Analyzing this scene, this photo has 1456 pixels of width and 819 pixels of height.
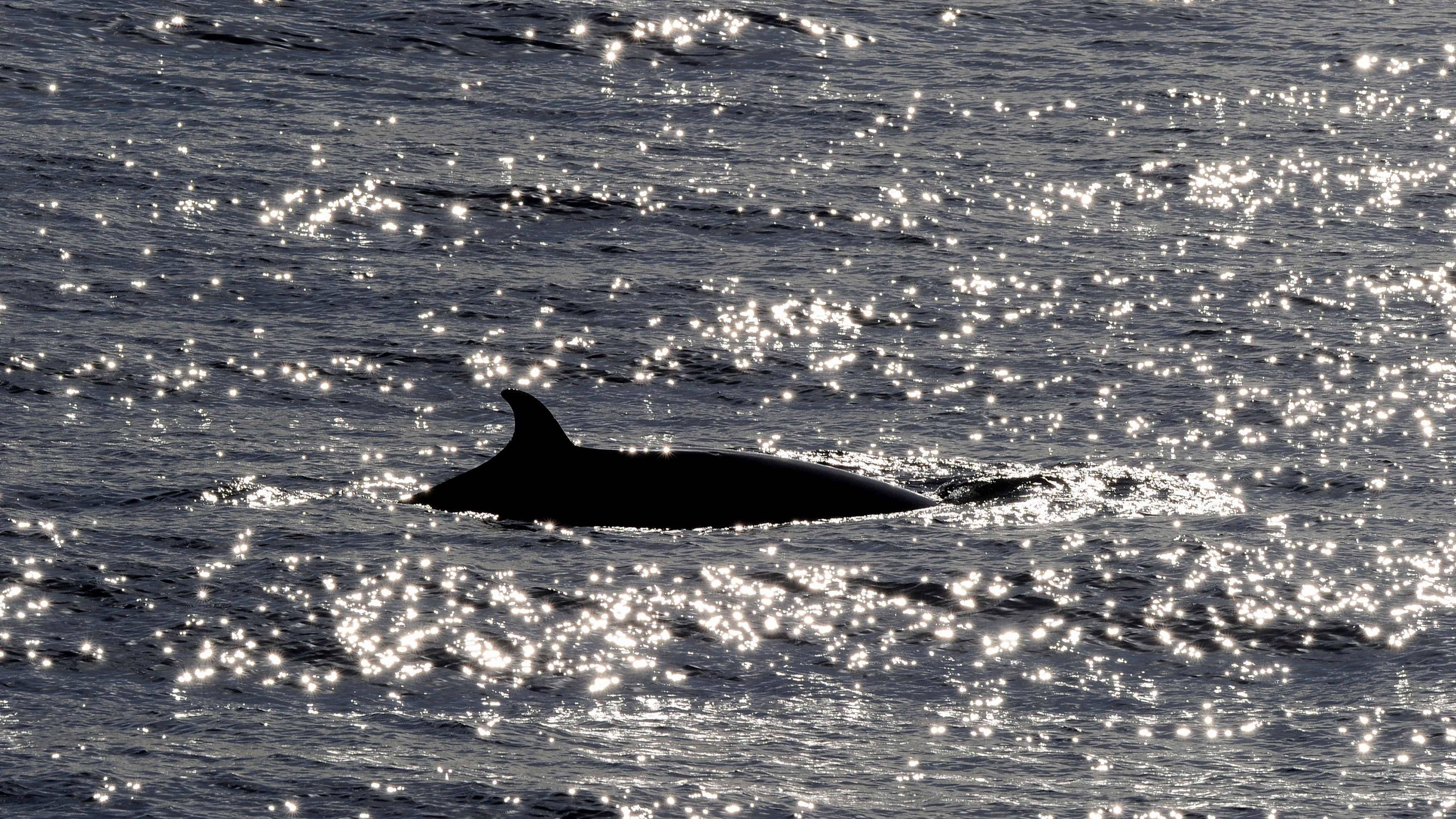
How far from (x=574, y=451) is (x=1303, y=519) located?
4007 millimetres

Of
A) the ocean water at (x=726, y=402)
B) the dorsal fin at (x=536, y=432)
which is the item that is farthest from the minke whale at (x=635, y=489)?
the ocean water at (x=726, y=402)

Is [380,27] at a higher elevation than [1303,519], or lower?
higher

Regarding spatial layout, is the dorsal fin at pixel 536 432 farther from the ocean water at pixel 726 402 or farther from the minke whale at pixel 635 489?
the ocean water at pixel 726 402

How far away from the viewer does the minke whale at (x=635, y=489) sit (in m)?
11.7

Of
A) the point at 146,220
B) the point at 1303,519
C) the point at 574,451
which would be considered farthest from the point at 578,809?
the point at 146,220

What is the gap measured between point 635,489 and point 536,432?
0.61 metres

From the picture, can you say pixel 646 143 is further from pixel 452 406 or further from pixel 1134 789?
pixel 1134 789

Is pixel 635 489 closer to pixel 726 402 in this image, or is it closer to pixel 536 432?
pixel 536 432

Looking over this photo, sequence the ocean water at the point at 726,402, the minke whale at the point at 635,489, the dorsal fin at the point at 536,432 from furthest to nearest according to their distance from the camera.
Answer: the dorsal fin at the point at 536,432
the minke whale at the point at 635,489
the ocean water at the point at 726,402

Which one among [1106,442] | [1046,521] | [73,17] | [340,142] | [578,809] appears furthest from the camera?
[73,17]

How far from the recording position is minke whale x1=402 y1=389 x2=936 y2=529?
11.7 meters

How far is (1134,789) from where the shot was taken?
27.7 ft

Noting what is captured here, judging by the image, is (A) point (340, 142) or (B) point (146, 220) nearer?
(B) point (146, 220)

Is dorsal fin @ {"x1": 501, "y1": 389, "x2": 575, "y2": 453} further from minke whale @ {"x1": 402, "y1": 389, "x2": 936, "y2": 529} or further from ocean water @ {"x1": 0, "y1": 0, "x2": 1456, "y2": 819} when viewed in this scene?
ocean water @ {"x1": 0, "y1": 0, "x2": 1456, "y2": 819}
